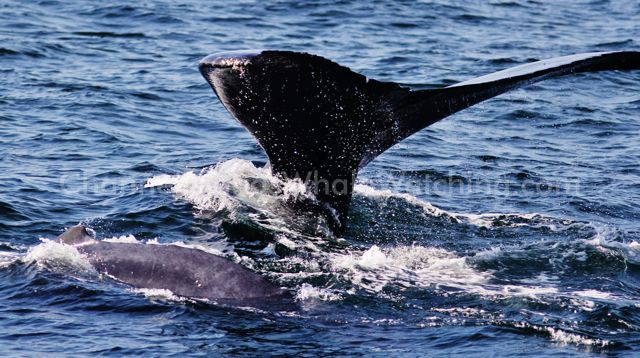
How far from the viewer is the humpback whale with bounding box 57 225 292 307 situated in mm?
7141

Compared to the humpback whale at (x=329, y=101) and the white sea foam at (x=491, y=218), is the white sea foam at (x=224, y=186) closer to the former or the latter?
the humpback whale at (x=329, y=101)

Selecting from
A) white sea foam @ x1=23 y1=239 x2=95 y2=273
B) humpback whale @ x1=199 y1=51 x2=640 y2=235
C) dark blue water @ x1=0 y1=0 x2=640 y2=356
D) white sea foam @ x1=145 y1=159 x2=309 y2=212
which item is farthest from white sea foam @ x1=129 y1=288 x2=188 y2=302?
white sea foam @ x1=145 y1=159 x2=309 y2=212

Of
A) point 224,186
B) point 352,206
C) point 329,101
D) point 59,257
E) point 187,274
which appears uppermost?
point 329,101

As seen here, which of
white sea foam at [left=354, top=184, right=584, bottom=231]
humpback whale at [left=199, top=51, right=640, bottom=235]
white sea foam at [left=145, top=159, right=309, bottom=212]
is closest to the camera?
humpback whale at [left=199, top=51, right=640, bottom=235]

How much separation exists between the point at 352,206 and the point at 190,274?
10.2ft

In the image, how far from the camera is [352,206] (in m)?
10.1

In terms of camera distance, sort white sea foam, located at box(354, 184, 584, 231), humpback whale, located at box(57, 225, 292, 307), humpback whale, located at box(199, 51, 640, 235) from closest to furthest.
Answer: humpback whale, located at box(199, 51, 640, 235), humpback whale, located at box(57, 225, 292, 307), white sea foam, located at box(354, 184, 584, 231)

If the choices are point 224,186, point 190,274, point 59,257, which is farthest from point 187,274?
point 224,186

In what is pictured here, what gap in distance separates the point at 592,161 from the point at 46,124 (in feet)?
22.5

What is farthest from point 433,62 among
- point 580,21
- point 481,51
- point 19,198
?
point 19,198

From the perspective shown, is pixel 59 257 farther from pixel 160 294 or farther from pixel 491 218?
pixel 491 218

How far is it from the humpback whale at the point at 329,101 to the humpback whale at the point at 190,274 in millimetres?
935

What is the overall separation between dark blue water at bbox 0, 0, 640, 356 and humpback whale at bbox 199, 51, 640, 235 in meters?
0.81

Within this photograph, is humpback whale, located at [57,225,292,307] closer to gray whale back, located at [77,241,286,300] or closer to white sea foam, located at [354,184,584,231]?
gray whale back, located at [77,241,286,300]
